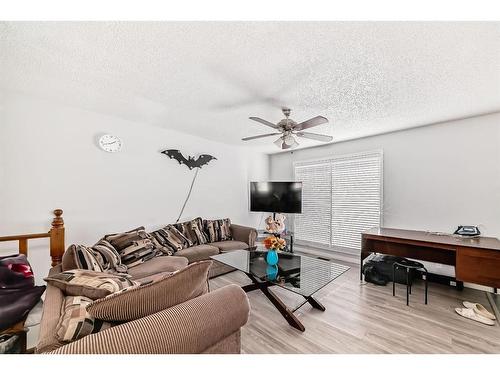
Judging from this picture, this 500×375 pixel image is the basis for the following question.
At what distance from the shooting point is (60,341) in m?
0.90

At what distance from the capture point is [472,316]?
217 cm

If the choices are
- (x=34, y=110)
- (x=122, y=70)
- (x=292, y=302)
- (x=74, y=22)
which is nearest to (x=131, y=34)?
(x=74, y=22)

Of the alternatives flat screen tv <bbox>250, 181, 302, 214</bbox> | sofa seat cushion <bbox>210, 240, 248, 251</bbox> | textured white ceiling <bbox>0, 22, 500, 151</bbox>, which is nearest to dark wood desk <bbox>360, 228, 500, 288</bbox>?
flat screen tv <bbox>250, 181, 302, 214</bbox>

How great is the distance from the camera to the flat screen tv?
434cm

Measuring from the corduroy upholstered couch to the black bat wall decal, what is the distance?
8.64 feet

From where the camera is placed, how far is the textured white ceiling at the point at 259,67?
1.41m

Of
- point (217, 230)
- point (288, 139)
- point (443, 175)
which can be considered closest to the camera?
point (288, 139)

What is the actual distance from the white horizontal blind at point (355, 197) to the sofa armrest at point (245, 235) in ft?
5.61

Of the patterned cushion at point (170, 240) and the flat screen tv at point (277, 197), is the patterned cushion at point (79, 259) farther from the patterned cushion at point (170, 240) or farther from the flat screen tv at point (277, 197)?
the flat screen tv at point (277, 197)

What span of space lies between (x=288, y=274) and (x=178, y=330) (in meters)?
1.61

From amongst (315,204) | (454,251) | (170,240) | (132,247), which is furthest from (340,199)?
(132,247)

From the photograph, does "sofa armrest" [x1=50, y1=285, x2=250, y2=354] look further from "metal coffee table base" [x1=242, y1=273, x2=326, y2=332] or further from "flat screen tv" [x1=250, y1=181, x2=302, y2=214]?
"flat screen tv" [x1=250, y1=181, x2=302, y2=214]

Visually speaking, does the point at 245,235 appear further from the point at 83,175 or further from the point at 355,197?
the point at 83,175

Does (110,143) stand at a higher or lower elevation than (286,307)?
higher
